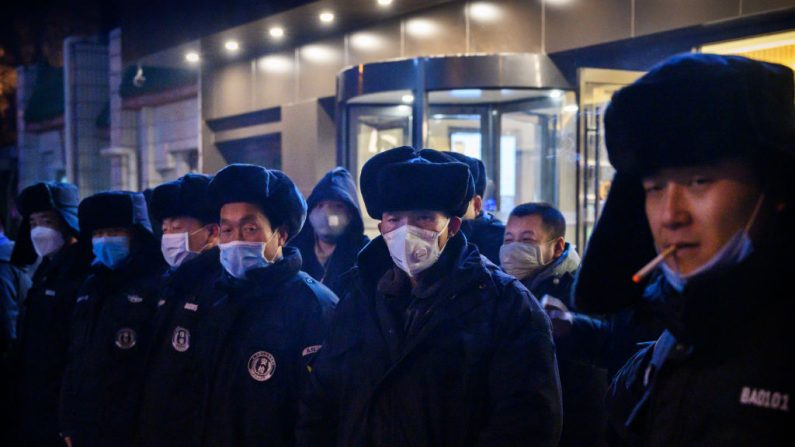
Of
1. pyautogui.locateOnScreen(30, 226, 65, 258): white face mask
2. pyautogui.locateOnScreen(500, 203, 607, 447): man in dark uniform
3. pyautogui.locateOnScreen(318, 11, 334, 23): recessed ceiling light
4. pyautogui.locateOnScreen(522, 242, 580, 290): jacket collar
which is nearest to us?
pyautogui.locateOnScreen(500, 203, 607, 447): man in dark uniform

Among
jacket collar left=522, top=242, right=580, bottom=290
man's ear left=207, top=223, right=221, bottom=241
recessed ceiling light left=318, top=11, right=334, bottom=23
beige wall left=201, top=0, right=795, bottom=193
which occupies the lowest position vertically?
jacket collar left=522, top=242, right=580, bottom=290

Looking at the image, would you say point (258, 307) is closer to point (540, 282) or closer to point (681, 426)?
point (540, 282)

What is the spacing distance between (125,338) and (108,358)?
14cm

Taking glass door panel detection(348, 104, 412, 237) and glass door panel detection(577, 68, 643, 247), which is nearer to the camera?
glass door panel detection(577, 68, 643, 247)

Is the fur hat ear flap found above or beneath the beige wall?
beneath

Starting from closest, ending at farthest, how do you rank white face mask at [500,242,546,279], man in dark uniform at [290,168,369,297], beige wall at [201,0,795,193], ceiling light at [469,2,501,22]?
white face mask at [500,242,546,279], man in dark uniform at [290,168,369,297], beige wall at [201,0,795,193], ceiling light at [469,2,501,22]

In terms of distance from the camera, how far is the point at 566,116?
26.4 ft

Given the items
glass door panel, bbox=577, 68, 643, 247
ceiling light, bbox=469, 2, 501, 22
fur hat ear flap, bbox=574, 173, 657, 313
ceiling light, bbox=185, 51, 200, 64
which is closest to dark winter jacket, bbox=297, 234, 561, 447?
fur hat ear flap, bbox=574, 173, 657, 313

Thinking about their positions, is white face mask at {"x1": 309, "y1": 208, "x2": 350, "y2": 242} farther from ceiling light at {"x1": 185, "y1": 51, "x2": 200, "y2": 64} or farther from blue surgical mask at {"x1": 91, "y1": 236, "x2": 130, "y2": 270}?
ceiling light at {"x1": 185, "y1": 51, "x2": 200, "y2": 64}

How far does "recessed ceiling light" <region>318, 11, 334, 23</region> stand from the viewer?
939cm

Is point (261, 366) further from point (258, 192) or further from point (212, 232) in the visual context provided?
point (212, 232)

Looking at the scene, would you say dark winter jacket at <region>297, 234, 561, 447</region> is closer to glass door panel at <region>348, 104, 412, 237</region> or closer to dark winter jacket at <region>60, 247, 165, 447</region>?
dark winter jacket at <region>60, 247, 165, 447</region>

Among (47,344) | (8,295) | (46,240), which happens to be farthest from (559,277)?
(8,295)

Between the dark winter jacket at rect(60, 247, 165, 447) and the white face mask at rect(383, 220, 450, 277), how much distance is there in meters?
2.06
